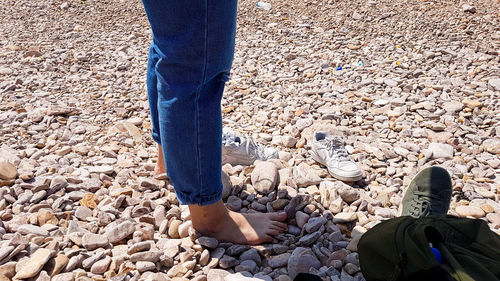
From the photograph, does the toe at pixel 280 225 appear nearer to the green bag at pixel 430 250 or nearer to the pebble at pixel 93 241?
the green bag at pixel 430 250

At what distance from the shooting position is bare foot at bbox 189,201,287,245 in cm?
167

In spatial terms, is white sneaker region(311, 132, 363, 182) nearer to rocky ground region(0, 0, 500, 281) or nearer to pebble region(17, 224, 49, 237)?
rocky ground region(0, 0, 500, 281)

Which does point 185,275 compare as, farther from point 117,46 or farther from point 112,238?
point 117,46

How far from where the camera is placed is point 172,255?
5.49ft

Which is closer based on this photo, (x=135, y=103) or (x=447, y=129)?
(x=447, y=129)

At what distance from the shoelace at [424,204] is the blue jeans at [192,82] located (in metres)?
1.08

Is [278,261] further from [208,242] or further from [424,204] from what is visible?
[424,204]

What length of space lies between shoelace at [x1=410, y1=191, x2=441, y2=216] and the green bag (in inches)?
22.4

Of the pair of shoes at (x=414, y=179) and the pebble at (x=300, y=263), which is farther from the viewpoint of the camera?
the pair of shoes at (x=414, y=179)

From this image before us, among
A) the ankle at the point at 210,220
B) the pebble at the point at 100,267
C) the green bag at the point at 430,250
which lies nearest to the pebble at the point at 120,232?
the pebble at the point at 100,267

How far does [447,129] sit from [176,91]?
2.34m

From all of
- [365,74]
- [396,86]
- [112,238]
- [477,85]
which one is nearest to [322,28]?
[365,74]

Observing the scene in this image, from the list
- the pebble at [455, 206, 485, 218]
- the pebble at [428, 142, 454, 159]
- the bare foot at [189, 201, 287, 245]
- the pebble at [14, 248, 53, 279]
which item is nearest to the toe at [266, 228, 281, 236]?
the bare foot at [189, 201, 287, 245]

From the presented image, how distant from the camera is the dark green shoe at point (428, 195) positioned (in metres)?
2.02
